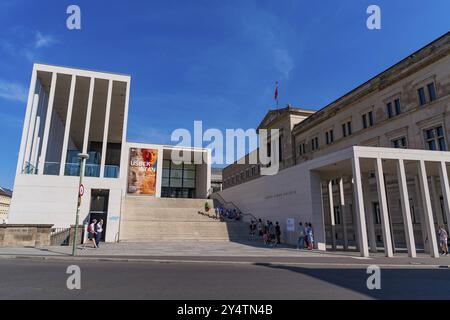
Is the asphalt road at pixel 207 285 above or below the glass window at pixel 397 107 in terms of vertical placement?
below

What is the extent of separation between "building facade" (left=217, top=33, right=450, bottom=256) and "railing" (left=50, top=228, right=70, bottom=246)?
17.3 m

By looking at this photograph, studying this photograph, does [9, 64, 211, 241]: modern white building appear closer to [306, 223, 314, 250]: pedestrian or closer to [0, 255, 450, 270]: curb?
[0, 255, 450, 270]: curb

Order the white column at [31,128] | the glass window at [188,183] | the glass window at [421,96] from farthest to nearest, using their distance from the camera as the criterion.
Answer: the glass window at [188,183]
the glass window at [421,96]
the white column at [31,128]

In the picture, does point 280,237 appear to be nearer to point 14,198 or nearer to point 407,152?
point 407,152

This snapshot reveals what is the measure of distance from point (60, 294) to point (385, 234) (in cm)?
1672

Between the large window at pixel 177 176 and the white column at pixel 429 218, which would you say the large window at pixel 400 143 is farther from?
the large window at pixel 177 176

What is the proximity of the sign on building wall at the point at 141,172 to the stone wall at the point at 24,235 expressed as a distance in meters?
22.1

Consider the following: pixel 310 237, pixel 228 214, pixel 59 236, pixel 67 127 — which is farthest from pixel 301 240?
pixel 67 127

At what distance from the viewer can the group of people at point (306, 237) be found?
68.6 feet

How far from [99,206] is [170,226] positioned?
647cm

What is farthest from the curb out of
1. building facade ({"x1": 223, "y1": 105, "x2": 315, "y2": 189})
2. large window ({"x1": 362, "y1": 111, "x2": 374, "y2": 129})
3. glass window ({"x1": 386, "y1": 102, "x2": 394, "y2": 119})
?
building facade ({"x1": 223, "y1": 105, "x2": 315, "y2": 189})

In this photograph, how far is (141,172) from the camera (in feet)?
141

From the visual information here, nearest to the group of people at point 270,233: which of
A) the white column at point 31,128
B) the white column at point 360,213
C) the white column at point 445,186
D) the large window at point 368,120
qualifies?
the white column at point 360,213
